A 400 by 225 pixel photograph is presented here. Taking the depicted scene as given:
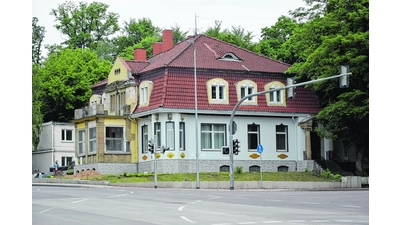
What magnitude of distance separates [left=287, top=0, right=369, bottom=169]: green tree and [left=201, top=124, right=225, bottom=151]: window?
20.5ft

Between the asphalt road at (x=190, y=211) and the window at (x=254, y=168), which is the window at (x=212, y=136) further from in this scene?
the asphalt road at (x=190, y=211)

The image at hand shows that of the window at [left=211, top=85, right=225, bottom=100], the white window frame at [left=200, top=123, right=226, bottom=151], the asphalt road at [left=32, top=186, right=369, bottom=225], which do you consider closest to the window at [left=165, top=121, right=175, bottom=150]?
the white window frame at [left=200, top=123, right=226, bottom=151]

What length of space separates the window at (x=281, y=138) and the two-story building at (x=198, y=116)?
0.07 metres

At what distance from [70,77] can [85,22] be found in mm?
28805

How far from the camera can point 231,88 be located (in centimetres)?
5559

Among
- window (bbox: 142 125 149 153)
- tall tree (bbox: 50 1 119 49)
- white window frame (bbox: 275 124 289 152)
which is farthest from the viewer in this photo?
white window frame (bbox: 275 124 289 152)

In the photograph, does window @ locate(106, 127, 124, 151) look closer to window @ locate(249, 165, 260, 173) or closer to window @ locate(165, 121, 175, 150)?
window @ locate(165, 121, 175, 150)

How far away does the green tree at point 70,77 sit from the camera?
69688 mm

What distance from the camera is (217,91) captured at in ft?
180

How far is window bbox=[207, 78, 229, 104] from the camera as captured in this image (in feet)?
179

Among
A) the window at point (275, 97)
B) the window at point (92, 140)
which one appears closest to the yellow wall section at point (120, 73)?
the window at point (92, 140)

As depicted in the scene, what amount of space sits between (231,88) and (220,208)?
99.5ft
